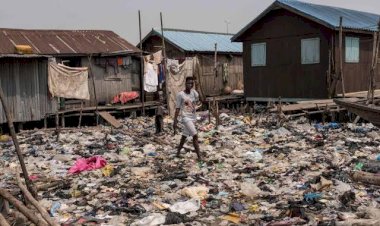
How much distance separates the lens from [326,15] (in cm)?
1666

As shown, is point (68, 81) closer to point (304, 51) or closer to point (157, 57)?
point (157, 57)

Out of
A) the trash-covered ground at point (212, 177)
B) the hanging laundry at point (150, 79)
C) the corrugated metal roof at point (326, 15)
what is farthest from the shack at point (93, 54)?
the corrugated metal roof at point (326, 15)

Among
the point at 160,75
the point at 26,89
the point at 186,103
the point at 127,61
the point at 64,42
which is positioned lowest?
the point at 186,103

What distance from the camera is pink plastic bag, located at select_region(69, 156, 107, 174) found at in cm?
826

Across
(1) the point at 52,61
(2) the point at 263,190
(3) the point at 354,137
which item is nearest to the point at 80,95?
(1) the point at 52,61

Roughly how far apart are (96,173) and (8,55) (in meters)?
8.04

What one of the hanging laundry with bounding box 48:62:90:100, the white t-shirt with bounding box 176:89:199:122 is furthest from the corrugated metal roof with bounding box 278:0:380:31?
the white t-shirt with bounding box 176:89:199:122

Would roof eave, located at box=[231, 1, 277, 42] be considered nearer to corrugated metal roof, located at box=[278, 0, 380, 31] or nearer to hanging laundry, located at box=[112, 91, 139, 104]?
corrugated metal roof, located at box=[278, 0, 380, 31]

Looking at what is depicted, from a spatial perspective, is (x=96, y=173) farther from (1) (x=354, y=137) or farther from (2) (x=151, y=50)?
(2) (x=151, y=50)

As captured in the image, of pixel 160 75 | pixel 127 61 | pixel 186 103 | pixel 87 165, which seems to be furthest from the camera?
pixel 160 75

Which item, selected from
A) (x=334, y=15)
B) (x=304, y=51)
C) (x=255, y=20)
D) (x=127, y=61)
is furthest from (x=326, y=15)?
(x=127, y=61)

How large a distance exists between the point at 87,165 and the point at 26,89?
307 inches

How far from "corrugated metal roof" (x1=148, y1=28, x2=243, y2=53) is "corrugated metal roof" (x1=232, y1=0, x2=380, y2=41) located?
371 centimetres

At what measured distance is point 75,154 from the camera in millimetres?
10062
